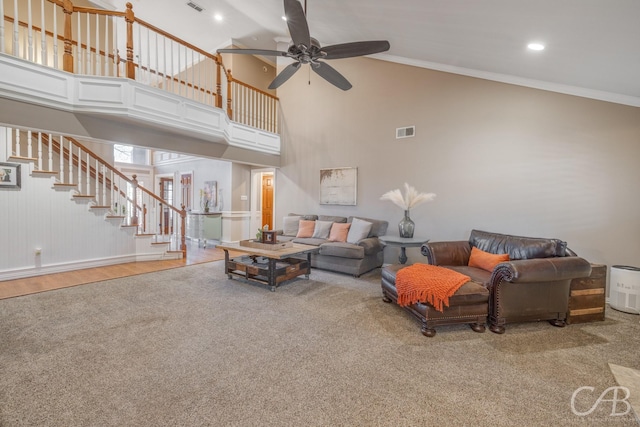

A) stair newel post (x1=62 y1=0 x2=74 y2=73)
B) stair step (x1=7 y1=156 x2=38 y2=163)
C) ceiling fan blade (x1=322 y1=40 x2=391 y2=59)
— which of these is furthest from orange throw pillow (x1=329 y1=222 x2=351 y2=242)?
stair step (x1=7 y1=156 x2=38 y2=163)

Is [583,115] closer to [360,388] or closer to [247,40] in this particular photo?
[360,388]

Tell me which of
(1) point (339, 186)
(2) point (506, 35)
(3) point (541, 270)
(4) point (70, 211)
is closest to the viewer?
(3) point (541, 270)

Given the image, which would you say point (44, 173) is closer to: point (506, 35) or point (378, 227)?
point (378, 227)

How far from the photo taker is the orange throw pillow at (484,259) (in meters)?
3.28

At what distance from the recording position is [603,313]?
3.01m

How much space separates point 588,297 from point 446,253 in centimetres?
141

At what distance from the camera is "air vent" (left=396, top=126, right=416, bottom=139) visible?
505 centimetres

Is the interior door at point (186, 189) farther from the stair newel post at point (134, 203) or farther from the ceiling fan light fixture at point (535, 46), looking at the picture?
the ceiling fan light fixture at point (535, 46)

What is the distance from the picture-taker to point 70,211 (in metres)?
4.70

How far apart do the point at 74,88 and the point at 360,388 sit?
15.4 ft

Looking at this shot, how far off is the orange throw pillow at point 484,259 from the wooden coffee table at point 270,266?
7.12 feet

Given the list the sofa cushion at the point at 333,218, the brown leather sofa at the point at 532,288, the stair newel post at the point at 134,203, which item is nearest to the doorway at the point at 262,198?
the sofa cushion at the point at 333,218

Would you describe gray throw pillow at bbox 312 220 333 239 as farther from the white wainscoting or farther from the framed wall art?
the white wainscoting

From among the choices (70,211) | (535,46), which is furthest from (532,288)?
(70,211)
